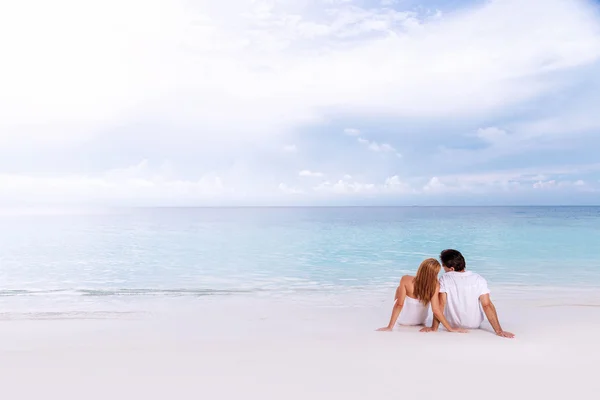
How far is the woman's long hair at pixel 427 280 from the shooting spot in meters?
4.76

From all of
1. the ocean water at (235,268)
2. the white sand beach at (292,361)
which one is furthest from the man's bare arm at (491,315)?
the ocean water at (235,268)

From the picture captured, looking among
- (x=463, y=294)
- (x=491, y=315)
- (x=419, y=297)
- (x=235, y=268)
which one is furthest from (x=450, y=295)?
(x=235, y=268)

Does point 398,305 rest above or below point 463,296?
below

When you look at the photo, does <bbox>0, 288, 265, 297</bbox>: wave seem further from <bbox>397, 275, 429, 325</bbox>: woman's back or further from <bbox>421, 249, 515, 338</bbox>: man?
<bbox>421, 249, 515, 338</bbox>: man

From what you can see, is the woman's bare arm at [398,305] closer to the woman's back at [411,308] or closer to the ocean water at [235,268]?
the woman's back at [411,308]

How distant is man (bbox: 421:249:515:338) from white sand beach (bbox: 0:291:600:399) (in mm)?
171

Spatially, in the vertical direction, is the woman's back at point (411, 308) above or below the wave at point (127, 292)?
above

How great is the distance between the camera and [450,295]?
16.1 feet

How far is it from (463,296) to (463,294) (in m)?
0.03

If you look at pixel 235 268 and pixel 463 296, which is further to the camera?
pixel 235 268

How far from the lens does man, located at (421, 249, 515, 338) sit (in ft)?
15.8

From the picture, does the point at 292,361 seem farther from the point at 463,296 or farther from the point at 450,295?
the point at 463,296

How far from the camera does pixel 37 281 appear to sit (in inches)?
422

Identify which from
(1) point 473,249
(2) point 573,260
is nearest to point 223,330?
(2) point 573,260
